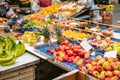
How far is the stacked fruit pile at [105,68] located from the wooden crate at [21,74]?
0.78 m

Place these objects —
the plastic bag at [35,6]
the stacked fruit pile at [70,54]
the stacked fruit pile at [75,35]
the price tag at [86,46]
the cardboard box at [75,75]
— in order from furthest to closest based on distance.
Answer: the plastic bag at [35,6] → the stacked fruit pile at [75,35] → the price tag at [86,46] → the stacked fruit pile at [70,54] → the cardboard box at [75,75]

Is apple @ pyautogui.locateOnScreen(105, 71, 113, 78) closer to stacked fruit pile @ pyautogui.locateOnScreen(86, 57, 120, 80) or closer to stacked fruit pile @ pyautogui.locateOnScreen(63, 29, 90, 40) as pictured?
stacked fruit pile @ pyautogui.locateOnScreen(86, 57, 120, 80)

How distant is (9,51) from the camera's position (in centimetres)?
306

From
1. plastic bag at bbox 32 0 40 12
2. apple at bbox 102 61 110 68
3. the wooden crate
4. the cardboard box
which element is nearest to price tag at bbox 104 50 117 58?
apple at bbox 102 61 110 68

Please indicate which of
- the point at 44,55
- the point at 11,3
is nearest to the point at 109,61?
the point at 44,55

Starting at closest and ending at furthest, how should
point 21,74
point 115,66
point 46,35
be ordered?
point 115,66 < point 21,74 < point 46,35

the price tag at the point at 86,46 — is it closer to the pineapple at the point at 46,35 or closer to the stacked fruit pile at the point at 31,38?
the pineapple at the point at 46,35

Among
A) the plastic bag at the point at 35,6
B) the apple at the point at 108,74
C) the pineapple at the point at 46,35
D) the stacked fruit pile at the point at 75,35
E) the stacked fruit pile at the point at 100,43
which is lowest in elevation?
the apple at the point at 108,74

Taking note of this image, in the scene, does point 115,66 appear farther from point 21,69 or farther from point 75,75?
point 21,69

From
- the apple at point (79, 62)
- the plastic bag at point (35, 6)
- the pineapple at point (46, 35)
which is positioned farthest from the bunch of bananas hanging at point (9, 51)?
the plastic bag at point (35, 6)

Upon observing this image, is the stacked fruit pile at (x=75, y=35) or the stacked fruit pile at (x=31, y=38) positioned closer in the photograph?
the stacked fruit pile at (x=31, y=38)

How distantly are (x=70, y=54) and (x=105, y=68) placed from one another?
2.14 feet

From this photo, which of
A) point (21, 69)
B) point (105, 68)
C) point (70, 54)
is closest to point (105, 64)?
point (105, 68)

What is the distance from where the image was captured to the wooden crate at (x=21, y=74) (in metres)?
2.75
